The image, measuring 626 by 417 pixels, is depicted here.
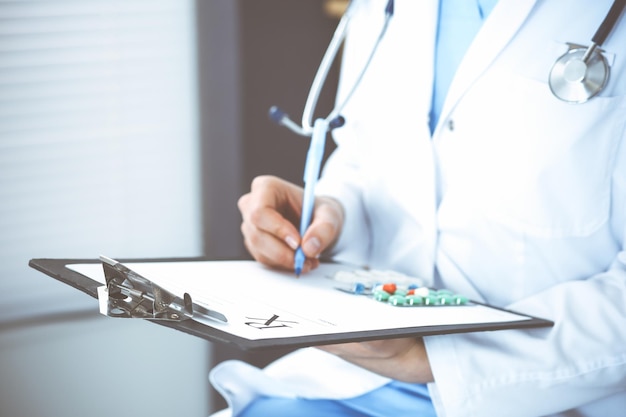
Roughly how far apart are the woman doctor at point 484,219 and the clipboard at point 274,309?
0.04m

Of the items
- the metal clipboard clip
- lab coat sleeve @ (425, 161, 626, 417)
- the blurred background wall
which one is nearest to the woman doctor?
lab coat sleeve @ (425, 161, 626, 417)

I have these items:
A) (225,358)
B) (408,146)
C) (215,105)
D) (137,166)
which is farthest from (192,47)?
(408,146)

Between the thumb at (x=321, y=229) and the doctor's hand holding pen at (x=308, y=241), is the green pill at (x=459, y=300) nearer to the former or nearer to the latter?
the doctor's hand holding pen at (x=308, y=241)

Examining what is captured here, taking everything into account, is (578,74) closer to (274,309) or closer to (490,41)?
(490,41)

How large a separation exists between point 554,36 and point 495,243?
0.25 m

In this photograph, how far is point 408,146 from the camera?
875mm

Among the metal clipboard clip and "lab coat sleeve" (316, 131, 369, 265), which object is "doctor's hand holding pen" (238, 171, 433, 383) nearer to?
"lab coat sleeve" (316, 131, 369, 265)

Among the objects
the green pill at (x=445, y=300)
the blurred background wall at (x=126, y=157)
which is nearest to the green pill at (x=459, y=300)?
the green pill at (x=445, y=300)

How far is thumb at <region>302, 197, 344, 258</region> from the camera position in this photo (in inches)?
30.4

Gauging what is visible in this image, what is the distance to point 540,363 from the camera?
66cm

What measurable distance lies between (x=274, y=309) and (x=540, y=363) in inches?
11.1

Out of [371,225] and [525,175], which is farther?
[371,225]

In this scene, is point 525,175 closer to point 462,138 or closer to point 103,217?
point 462,138

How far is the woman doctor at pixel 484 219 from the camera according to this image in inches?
26.1
